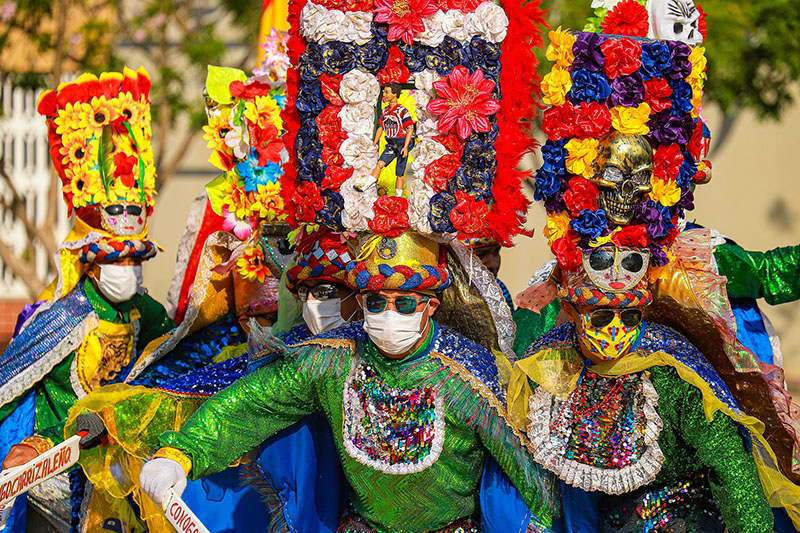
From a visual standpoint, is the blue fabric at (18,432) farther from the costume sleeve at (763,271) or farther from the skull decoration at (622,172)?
the costume sleeve at (763,271)

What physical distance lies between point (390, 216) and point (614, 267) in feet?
2.27

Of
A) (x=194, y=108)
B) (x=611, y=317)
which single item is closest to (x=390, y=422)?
(x=611, y=317)

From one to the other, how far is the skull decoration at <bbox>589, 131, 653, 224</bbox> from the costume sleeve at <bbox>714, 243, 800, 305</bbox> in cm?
81

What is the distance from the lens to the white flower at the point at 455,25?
356 cm

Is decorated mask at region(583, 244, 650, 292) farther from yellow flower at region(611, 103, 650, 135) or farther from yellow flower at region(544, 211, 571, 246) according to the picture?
yellow flower at region(611, 103, 650, 135)

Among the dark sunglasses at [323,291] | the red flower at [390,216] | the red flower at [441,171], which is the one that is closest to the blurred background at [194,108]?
the dark sunglasses at [323,291]

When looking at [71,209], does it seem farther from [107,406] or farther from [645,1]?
[645,1]

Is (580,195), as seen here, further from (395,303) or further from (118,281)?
(118,281)

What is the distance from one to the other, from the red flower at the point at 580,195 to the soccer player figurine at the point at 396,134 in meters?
0.53

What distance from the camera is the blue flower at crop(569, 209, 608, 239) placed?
3.46 metres

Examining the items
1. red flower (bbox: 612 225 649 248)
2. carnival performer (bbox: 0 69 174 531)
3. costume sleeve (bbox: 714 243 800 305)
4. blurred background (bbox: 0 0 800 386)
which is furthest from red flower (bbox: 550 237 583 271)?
blurred background (bbox: 0 0 800 386)

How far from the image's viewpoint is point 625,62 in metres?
→ 3.41

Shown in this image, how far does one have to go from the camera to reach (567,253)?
3.53 metres

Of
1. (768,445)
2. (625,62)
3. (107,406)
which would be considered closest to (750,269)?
(768,445)
